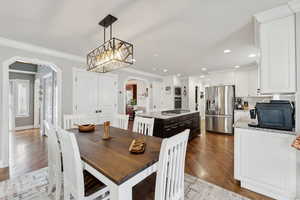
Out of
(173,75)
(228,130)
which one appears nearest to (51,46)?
(173,75)

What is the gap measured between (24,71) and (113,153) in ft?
20.1

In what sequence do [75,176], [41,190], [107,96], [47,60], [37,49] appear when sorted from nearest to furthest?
[75,176] → [41,190] → [37,49] → [47,60] → [107,96]

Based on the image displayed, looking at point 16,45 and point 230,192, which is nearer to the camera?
point 230,192

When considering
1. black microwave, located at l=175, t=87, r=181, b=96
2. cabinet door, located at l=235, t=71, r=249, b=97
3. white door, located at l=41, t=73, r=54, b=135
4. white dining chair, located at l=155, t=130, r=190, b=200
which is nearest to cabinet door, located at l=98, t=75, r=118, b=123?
white door, located at l=41, t=73, r=54, b=135

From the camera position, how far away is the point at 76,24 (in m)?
2.06

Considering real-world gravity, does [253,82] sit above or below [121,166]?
above

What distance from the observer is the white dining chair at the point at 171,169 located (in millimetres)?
963

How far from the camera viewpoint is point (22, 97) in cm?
561

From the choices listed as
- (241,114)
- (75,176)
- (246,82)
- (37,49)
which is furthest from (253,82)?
(37,49)

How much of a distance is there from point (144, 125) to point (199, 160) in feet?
4.78

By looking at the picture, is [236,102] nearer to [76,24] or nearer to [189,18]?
[189,18]

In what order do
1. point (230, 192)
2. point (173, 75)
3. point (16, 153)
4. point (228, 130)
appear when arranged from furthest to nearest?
point (173, 75) → point (228, 130) → point (16, 153) → point (230, 192)

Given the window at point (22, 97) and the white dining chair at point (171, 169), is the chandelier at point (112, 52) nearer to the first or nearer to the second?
the white dining chair at point (171, 169)

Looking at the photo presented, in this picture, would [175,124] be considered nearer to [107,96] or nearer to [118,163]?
[107,96]
